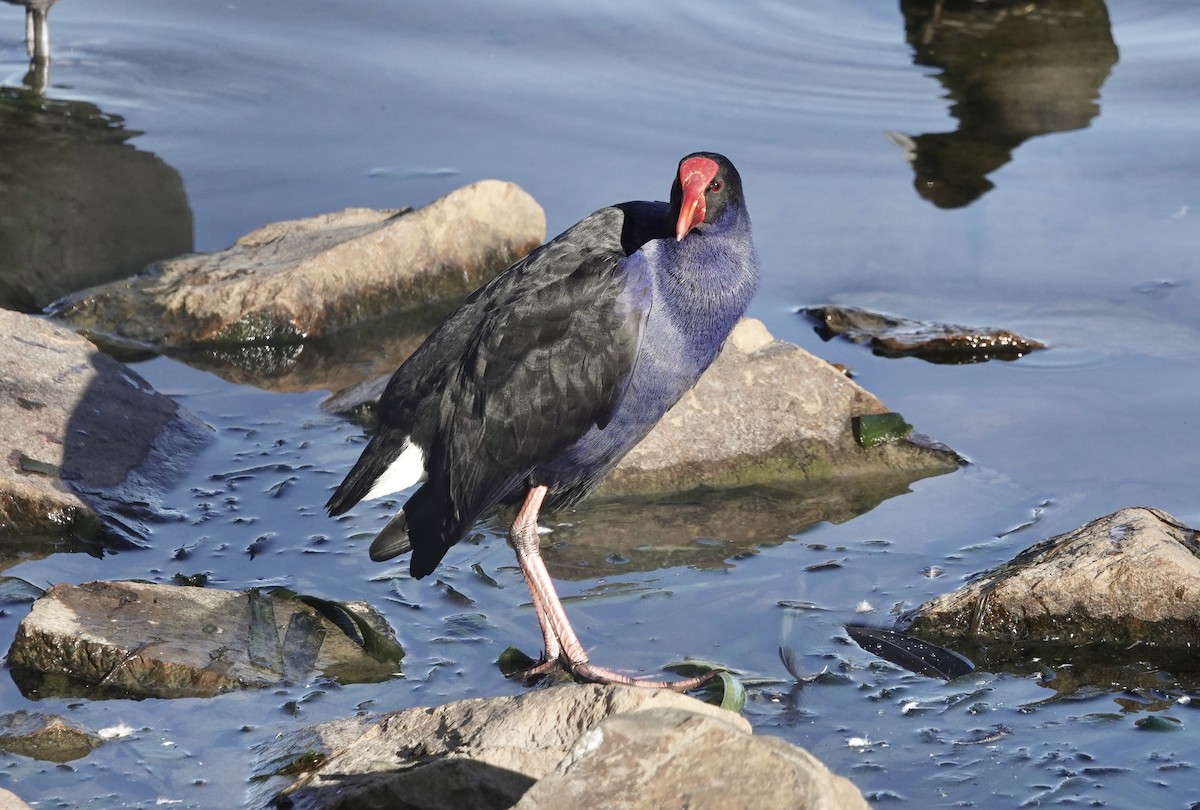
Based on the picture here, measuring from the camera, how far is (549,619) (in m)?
4.00

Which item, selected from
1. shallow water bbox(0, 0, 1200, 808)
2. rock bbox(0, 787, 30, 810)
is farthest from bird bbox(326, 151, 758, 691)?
rock bbox(0, 787, 30, 810)

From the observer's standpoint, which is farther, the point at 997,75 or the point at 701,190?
the point at 997,75

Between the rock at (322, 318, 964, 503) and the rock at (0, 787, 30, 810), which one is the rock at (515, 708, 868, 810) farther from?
the rock at (322, 318, 964, 503)

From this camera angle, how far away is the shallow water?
3.52m

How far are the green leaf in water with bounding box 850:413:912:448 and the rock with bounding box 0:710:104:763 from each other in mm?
2571

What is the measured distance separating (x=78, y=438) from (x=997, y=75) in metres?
5.95

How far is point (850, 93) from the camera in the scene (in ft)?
27.3

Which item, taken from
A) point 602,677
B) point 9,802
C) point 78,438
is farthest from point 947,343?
point 9,802

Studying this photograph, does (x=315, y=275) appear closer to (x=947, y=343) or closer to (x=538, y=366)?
(x=538, y=366)

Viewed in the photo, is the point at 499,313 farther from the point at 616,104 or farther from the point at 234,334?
the point at 616,104

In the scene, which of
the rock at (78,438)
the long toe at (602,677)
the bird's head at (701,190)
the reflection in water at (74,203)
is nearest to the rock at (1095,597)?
the long toe at (602,677)

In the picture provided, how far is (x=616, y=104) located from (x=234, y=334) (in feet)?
10.0

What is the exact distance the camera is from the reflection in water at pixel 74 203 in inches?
249

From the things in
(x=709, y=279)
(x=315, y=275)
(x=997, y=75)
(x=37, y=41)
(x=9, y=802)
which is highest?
(x=997, y=75)
